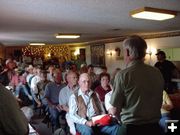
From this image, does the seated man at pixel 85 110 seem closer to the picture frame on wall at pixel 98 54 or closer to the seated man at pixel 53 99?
the seated man at pixel 53 99

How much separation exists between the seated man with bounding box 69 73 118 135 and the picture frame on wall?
Answer: 7294mm

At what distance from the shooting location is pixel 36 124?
17.9ft

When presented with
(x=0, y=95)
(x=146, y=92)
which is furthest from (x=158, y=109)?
(x=0, y=95)

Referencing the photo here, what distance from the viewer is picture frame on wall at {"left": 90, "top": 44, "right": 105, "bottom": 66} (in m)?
10.7

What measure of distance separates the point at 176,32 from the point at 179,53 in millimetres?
576

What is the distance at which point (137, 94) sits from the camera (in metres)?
1.73

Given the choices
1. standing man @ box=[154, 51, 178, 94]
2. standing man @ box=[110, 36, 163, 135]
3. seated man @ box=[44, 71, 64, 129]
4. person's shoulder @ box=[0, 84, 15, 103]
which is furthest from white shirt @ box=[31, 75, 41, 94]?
standing man @ box=[110, 36, 163, 135]

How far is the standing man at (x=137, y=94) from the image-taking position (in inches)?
67.5

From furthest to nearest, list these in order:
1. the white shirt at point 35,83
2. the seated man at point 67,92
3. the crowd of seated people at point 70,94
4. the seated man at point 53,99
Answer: the white shirt at point 35,83
the seated man at point 53,99
the seated man at point 67,92
the crowd of seated people at point 70,94

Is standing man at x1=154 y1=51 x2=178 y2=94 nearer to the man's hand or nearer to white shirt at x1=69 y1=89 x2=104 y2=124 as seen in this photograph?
white shirt at x1=69 y1=89 x2=104 y2=124

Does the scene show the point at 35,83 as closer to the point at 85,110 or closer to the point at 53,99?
the point at 53,99

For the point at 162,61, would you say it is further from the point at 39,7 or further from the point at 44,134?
the point at 39,7

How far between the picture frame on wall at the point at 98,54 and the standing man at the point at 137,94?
875 cm

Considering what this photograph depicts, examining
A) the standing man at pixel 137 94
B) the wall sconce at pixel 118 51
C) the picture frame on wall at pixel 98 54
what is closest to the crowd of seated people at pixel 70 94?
the standing man at pixel 137 94
